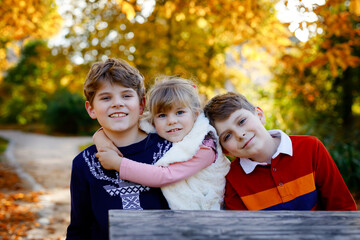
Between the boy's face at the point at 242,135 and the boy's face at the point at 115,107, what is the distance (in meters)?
0.50

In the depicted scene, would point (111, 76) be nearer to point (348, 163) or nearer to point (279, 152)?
point (279, 152)

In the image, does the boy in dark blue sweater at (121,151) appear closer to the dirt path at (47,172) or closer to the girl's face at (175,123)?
the girl's face at (175,123)

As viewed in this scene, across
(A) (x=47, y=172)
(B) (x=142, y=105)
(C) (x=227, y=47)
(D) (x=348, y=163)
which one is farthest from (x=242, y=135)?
(A) (x=47, y=172)

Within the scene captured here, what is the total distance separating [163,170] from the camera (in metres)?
1.86

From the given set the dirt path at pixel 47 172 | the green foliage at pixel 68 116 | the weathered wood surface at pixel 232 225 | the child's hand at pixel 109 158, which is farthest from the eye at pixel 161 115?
the green foliage at pixel 68 116

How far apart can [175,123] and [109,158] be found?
42cm

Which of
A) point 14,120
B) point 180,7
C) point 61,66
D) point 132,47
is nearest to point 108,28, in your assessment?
point 132,47

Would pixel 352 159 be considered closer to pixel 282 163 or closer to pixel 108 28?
pixel 282 163

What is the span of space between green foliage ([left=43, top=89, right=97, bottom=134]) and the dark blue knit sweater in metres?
14.9

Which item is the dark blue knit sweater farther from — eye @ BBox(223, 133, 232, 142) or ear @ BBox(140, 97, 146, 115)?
eye @ BBox(223, 133, 232, 142)

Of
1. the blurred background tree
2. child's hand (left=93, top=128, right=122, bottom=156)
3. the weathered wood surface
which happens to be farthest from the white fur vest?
the blurred background tree

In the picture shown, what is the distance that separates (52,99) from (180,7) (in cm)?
1534

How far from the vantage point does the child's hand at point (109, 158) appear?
1.85 meters

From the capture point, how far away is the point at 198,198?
190 cm
